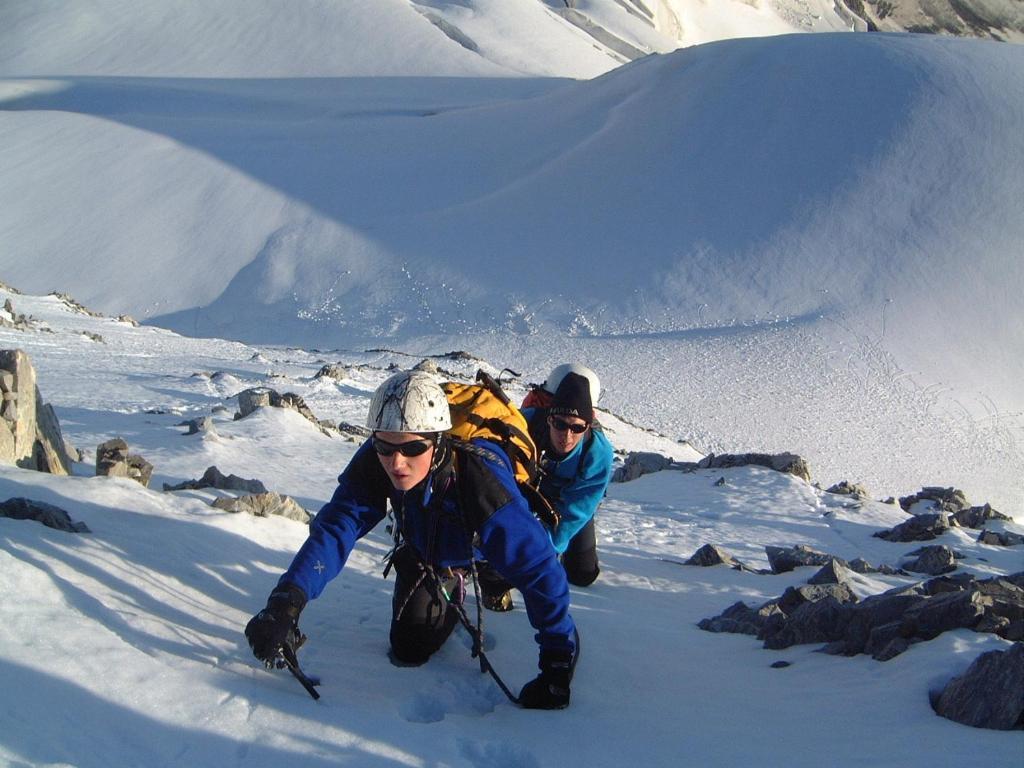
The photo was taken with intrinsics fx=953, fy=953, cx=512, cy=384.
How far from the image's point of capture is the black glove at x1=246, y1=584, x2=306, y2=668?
2.58 metres

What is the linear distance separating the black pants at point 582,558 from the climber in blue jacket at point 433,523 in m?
1.59

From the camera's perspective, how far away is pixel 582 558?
4594 mm

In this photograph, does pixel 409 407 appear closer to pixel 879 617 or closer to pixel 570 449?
pixel 570 449

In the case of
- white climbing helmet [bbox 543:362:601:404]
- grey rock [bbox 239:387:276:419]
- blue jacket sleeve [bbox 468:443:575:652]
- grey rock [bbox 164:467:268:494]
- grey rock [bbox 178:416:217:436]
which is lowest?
grey rock [bbox 239:387:276:419]

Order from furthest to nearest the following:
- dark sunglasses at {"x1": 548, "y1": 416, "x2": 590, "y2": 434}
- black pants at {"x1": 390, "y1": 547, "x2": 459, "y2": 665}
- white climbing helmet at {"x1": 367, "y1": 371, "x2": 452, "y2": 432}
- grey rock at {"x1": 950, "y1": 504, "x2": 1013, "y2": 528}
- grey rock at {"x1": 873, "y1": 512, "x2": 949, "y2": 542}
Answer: grey rock at {"x1": 950, "y1": 504, "x2": 1013, "y2": 528} < grey rock at {"x1": 873, "y1": 512, "x2": 949, "y2": 542} < dark sunglasses at {"x1": 548, "y1": 416, "x2": 590, "y2": 434} < black pants at {"x1": 390, "y1": 547, "x2": 459, "y2": 665} < white climbing helmet at {"x1": 367, "y1": 371, "x2": 452, "y2": 432}

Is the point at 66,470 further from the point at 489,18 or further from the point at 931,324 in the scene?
the point at 489,18

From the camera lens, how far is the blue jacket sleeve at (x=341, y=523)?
2752 mm

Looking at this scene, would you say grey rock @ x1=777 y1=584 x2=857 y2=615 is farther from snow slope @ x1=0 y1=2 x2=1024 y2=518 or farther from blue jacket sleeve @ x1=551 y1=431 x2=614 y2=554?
snow slope @ x1=0 y1=2 x2=1024 y2=518

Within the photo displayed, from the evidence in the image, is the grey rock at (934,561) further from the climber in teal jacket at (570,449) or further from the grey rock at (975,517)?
the climber in teal jacket at (570,449)

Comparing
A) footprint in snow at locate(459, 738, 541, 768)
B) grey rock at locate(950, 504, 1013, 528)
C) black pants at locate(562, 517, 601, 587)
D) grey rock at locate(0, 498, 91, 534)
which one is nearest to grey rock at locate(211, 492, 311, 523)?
grey rock at locate(0, 498, 91, 534)

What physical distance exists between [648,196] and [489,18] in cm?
3380

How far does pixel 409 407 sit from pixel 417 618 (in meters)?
0.83

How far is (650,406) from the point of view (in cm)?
1313

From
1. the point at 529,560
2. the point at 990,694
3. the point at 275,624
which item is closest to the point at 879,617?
the point at 990,694
